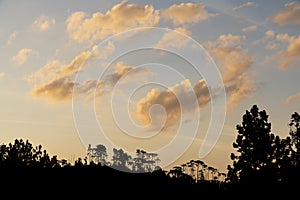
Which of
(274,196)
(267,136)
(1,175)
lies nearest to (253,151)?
(267,136)

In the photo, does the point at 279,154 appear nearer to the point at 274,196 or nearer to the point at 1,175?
the point at 274,196

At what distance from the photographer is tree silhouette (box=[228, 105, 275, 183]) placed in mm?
57469

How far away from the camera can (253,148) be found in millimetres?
58625

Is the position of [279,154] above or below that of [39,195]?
above

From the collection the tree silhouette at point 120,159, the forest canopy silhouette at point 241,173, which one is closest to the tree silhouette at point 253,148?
the forest canopy silhouette at point 241,173

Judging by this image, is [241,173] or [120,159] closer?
[241,173]

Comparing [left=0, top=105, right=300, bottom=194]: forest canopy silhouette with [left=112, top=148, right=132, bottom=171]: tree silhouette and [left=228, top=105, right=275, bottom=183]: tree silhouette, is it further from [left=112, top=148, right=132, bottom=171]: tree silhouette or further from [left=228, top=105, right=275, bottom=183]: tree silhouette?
[left=112, top=148, right=132, bottom=171]: tree silhouette

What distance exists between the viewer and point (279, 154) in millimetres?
59000

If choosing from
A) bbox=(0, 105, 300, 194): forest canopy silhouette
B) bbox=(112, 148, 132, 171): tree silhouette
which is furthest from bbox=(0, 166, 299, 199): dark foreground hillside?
bbox=(112, 148, 132, 171): tree silhouette

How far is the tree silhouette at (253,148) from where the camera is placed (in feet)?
189

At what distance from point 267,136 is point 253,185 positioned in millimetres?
7083

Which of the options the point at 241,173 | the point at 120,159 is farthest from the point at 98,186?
the point at 120,159

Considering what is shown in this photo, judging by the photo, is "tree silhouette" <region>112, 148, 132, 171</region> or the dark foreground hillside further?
"tree silhouette" <region>112, 148, 132, 171</region>

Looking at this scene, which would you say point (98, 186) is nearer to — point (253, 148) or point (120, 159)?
point (253, 148)
